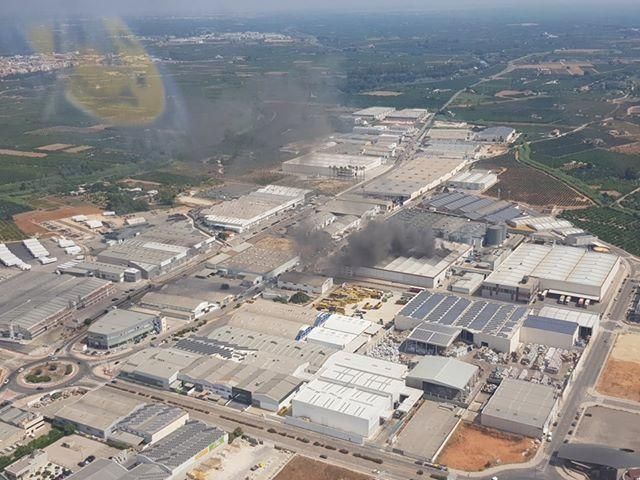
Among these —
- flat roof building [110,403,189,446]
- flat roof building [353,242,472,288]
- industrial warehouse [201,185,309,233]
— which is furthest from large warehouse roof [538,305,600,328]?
industrial warehouse [201,185,309,233]

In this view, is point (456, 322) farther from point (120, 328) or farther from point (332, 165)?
point (332, 165)

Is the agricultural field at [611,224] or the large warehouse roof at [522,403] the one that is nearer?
the large warehouse roof at [522,403]

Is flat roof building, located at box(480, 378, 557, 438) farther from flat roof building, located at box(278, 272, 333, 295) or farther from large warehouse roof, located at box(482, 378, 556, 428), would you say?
flat roof building, located at box(278, 272, 333, 295)

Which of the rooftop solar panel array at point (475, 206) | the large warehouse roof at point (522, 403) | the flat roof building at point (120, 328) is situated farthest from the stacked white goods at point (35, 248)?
the large warehouse roof at point (522, 403)

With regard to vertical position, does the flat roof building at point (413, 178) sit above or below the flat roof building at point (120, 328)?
below

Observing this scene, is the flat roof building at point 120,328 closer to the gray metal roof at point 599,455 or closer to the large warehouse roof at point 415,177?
the gray metal roof at point 599,455

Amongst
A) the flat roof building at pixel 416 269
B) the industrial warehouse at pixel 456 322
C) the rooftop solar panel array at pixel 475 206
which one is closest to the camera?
the industrial warehouse at pixel 456 322

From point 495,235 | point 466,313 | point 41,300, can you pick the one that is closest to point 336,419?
point 466,313
